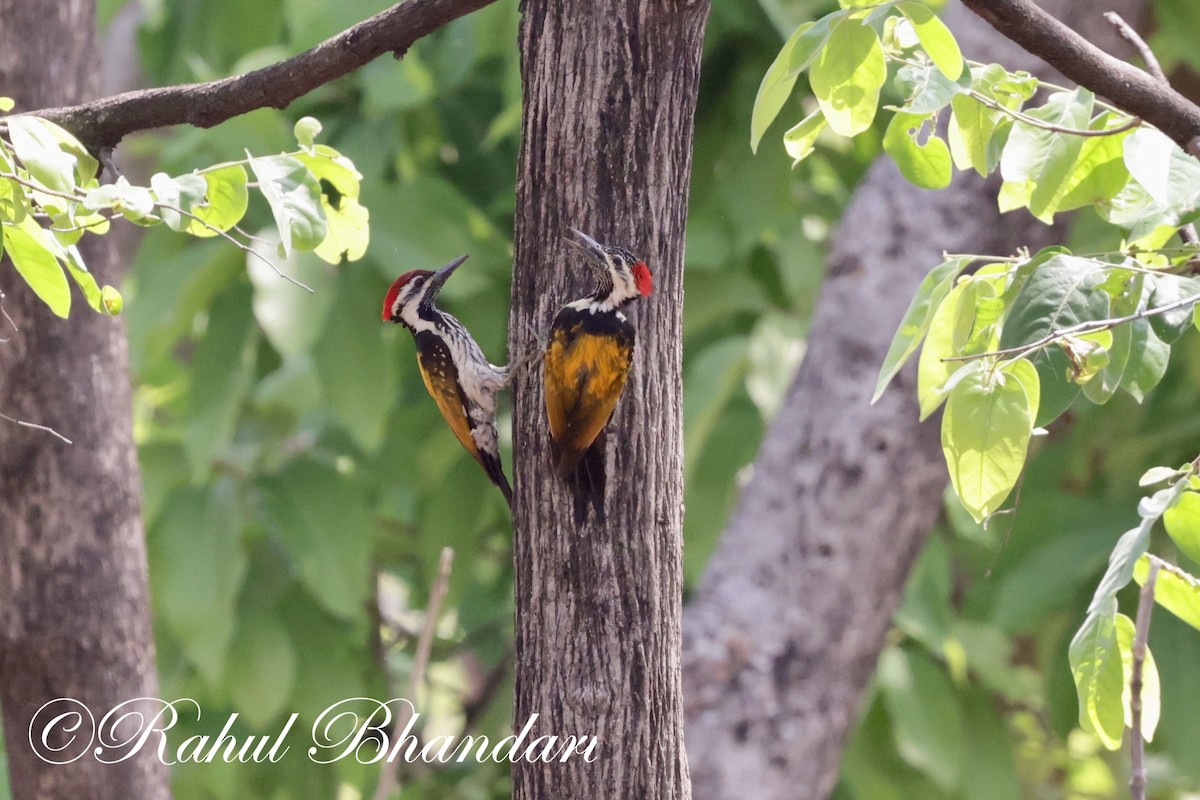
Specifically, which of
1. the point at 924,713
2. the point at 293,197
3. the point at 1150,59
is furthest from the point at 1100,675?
the point at 924,713

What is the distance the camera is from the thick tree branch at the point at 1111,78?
1.96 metres

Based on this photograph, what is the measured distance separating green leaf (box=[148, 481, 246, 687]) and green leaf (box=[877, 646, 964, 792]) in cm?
251

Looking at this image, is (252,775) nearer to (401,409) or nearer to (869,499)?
(401,409)

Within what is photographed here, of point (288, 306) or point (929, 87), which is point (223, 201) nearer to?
point (929, 87)

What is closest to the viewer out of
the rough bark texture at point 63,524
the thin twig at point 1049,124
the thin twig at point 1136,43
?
the thin twig at point 1049,124

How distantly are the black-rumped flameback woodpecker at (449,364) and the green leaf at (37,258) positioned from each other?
3.66 feet

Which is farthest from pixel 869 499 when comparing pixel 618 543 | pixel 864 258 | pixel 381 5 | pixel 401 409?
pixel 618 543

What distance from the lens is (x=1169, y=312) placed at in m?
1.96

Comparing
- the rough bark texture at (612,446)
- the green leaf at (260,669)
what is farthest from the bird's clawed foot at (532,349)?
the green leaf at (260,669)

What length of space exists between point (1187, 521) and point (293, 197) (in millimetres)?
1443

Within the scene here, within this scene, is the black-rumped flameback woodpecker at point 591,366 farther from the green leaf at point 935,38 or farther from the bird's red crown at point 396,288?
the bird's red crown at point 396,288

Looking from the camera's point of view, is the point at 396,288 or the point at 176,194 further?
the point at 396,288

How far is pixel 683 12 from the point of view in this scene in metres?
2.15

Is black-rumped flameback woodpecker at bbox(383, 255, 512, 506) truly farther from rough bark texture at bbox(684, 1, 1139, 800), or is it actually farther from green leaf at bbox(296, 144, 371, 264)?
rough bark texture at bbox(684, 1, 1139, 800)
